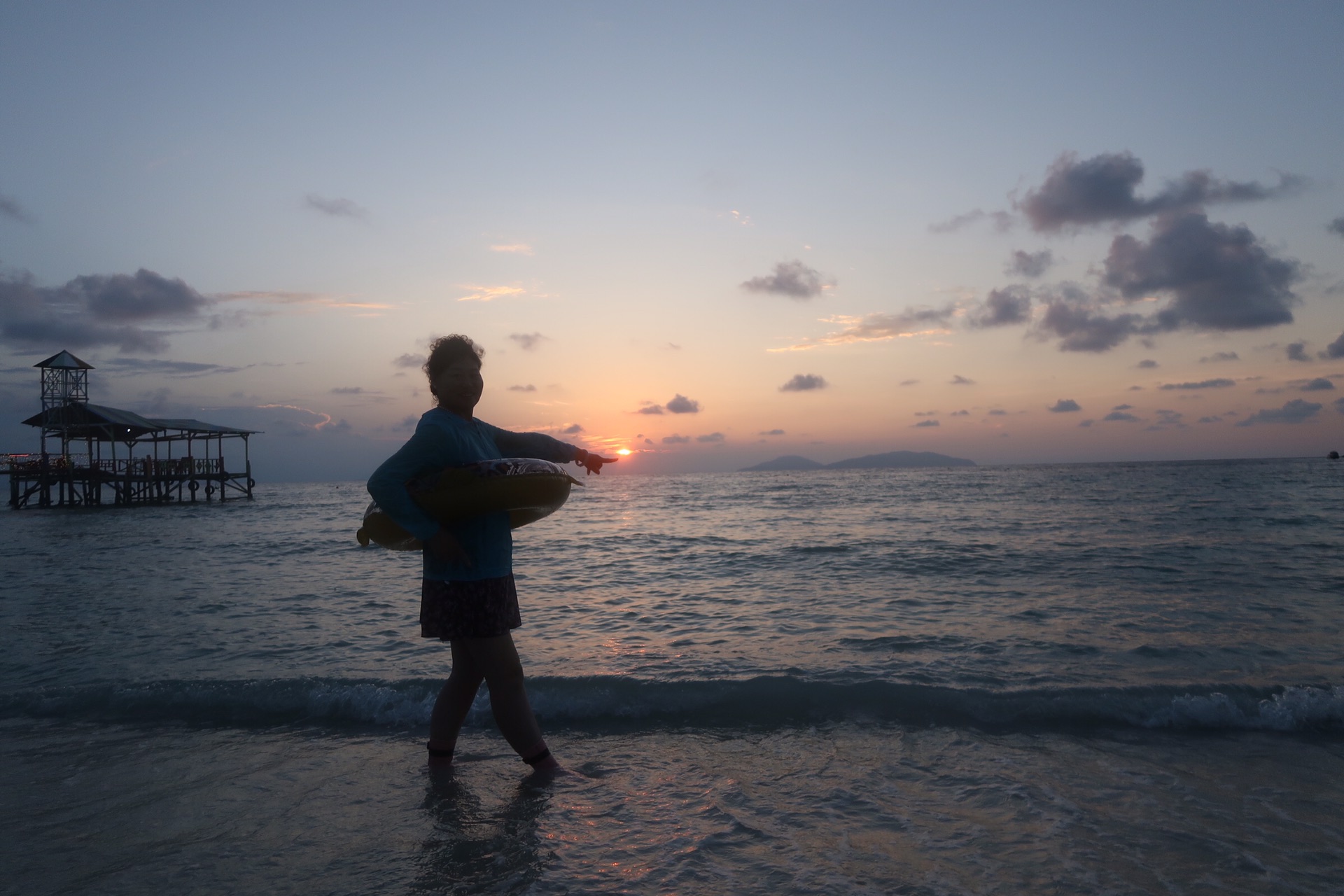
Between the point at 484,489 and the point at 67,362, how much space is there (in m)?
53.9

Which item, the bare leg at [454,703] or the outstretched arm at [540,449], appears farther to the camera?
the outstretched arm at [540,449]

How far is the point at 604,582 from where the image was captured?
→ 10.9 m

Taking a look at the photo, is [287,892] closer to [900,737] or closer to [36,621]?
[900,737]

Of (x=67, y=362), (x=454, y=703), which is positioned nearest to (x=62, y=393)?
(x=67, y=362)

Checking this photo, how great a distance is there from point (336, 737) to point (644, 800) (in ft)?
7.17

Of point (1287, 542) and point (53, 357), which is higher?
point (53, 357)

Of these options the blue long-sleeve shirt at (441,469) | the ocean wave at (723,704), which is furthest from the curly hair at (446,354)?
the ocean wave at (723,704)

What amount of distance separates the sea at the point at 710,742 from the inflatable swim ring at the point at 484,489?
4.45 ft

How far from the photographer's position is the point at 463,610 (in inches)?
123

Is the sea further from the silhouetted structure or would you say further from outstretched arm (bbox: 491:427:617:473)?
the silhouetted structure

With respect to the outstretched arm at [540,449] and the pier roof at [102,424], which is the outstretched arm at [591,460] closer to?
the outstretched arm at [540,449]

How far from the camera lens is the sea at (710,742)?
9.05 ft

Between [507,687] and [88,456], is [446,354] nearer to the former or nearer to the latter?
[507,687]

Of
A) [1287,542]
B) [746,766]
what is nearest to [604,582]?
[746,766]
